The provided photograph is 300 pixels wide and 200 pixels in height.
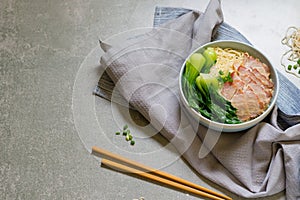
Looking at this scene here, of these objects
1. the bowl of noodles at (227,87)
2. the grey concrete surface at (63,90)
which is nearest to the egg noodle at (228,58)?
the bowl of noodles at (227,87)

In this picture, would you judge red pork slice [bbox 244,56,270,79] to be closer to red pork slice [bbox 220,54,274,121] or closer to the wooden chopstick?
red pork slice [bbox 220,54,274,121]

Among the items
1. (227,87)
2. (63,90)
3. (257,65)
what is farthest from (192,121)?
(63,90)

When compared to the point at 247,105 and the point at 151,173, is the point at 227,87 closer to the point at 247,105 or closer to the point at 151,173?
the point at 247,105

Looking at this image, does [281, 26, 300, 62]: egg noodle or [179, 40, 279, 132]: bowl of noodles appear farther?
[281, 26, 300, 62]: egg noodle

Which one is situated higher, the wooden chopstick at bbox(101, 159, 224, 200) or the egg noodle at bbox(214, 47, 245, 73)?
the egg noodle at bbox(214, 47, 245, 73)

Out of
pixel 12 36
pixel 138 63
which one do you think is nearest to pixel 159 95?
pixel 138 63

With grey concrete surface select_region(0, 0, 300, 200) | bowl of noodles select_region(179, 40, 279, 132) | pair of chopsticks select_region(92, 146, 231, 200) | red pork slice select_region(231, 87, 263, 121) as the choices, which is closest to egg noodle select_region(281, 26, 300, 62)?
grey concrete surface select_region(0, 0, 300, 200)

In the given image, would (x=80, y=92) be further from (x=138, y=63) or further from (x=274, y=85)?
(x=274, y=85)
